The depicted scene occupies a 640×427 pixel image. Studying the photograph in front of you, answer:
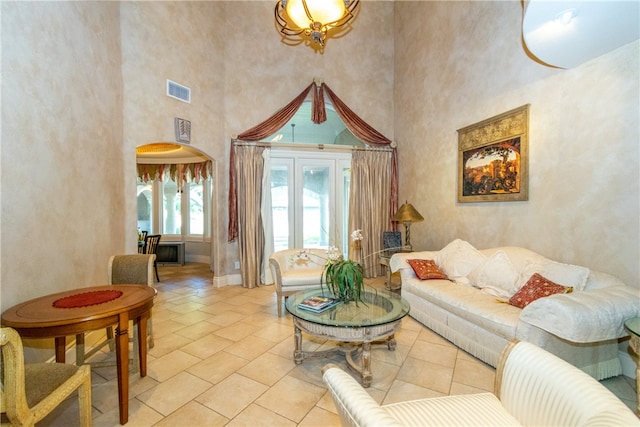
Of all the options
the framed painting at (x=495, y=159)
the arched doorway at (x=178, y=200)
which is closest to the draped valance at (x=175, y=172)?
the arched doorway at (x=178, y=200)

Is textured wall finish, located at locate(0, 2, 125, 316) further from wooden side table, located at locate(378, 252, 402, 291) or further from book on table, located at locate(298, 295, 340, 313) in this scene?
wooden side table, located at locate(378, 252, 402, 291)

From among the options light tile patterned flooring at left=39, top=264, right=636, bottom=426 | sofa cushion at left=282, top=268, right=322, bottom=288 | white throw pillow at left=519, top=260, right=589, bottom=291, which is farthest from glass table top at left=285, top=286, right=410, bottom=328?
white throw pillow at left=519, top=260, right=589, bottom=291

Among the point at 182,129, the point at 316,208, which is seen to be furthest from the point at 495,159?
the point at 182,129

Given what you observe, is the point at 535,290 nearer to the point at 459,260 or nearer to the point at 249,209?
the point at 459,260

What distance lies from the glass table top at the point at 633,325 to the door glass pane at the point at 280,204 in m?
4.59

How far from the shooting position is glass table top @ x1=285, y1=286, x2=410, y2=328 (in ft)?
7.65

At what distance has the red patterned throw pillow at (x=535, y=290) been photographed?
2570 millimetres

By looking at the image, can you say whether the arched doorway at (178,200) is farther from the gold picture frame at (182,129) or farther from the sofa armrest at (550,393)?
the sofa armrest at (550,393)

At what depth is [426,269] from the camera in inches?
146

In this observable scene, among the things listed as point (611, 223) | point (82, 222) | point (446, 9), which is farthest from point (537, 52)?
point (82, 222)

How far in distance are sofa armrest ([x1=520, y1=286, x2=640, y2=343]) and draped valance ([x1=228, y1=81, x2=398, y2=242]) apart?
12.2ft

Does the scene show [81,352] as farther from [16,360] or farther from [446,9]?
[446,9]

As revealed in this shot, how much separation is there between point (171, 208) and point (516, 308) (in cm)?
807

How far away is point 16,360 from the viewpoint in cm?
128
